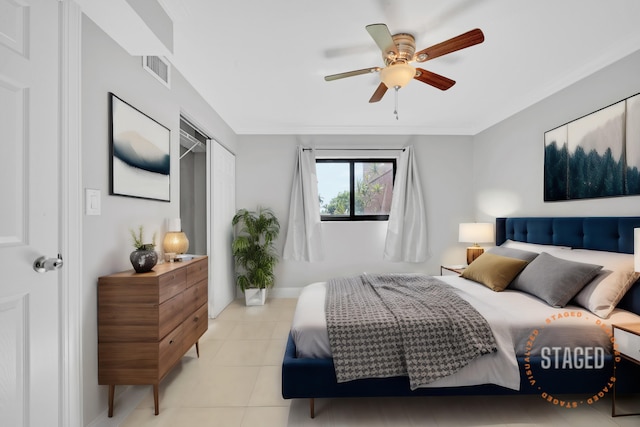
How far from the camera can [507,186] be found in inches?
151

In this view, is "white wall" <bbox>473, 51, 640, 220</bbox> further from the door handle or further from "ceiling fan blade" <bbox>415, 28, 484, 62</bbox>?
the door handle

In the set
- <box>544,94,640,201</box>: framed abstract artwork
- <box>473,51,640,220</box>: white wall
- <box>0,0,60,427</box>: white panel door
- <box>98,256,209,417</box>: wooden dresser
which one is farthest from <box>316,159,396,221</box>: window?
<box>0,0,60,427</box>: white panel door

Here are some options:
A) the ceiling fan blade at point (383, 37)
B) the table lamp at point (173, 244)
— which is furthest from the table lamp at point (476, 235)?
the table lamp at point (173, 244)

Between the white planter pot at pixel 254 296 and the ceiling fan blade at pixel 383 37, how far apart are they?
3331 mm

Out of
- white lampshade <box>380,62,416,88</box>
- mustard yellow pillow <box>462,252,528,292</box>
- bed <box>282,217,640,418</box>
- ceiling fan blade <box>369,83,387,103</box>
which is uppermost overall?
ceiling fan blade <box>369,83,387,103</box>

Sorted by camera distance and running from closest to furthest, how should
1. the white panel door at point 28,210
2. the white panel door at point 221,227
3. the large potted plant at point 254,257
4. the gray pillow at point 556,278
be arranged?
the white panel door at point 28,210 < the gray pillow at point 556,278 < the white panel door at point 221,227 < the large potted plant at point 254,257

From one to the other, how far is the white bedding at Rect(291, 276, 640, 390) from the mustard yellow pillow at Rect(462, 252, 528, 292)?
49cm

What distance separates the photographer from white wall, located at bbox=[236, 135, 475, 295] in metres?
4.69

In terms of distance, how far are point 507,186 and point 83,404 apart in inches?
173

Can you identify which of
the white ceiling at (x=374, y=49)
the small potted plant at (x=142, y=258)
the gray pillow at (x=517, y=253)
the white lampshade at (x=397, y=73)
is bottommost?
the gray pillow at (x=517, y=253)

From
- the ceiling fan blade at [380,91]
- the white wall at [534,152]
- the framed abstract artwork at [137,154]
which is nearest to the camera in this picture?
the framed abstract artwork at [137,154]

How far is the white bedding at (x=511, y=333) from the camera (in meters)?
1.84

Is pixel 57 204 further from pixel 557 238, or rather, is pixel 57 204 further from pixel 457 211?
pixel 457 211

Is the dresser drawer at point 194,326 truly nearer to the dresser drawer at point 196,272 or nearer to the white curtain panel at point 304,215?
the dresser drawer at point 196,272
